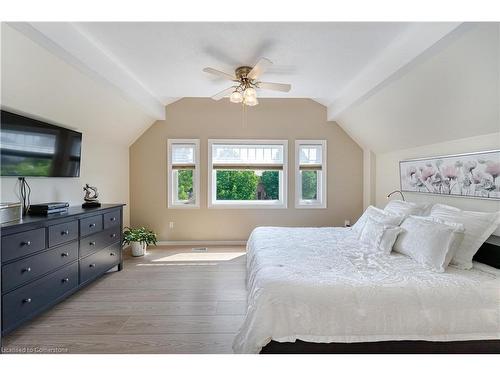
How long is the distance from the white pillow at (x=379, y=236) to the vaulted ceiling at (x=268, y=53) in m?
1.40

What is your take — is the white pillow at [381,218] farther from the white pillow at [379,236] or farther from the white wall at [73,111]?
the white wall at [73,111]

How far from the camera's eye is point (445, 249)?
190 cm

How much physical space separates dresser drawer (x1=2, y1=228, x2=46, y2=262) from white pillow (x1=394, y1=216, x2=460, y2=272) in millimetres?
3234

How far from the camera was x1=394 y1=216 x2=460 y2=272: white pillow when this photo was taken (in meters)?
1.89

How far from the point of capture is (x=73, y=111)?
2.90 meters

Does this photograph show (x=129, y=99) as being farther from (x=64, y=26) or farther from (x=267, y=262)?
(x=267, y=262)

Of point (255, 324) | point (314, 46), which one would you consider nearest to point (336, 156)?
point (314, 46)

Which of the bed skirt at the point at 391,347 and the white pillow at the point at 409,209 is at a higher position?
the white pillow at the point at 409,209

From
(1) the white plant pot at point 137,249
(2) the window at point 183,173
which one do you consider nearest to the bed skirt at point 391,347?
(1) the white plant pot at point 137,249

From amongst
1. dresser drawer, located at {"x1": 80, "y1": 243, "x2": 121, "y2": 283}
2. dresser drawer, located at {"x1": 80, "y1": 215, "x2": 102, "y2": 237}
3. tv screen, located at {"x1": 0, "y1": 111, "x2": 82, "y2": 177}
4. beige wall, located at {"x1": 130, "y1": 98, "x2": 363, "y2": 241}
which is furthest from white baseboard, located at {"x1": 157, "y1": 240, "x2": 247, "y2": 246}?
tv screen, located at {"x1": 0, "y1": 111, "x2": 82, "y2": 177}

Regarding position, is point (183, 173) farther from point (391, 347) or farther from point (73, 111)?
point (391, 347)

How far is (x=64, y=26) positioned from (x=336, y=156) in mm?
4348

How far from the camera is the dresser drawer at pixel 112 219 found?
126 inches

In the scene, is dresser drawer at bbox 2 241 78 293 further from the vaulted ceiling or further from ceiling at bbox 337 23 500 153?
ceiling at bbox 337 23 500 153
